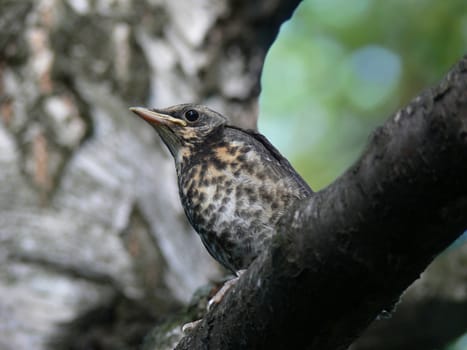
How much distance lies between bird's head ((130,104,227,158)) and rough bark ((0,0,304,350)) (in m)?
0.51

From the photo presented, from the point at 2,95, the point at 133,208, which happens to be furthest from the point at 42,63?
the point at 133,208

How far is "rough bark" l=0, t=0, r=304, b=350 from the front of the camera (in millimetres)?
4359

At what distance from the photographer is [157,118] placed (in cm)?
448

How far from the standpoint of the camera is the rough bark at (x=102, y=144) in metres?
4.36

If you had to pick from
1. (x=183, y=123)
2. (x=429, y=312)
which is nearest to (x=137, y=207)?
(x=183, y=123)

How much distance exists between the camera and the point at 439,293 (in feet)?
15.4

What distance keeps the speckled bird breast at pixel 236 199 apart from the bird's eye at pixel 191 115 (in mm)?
494

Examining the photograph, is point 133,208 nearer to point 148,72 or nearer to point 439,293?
point 148,72

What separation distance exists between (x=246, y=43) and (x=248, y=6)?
246 mm

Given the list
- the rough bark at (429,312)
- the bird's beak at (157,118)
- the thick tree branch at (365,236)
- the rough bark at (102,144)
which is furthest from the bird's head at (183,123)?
the thick tree branch at (365,236)

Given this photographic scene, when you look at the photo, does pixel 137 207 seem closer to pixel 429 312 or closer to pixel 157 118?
pixel 157 118

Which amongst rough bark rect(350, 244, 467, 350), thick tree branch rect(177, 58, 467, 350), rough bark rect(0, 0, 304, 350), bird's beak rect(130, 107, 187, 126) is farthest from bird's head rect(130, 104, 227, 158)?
thick tree branch rect(177, 58, 467, 350)

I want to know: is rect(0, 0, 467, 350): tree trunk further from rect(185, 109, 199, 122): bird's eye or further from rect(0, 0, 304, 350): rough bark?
rect(185, 109, 199, 122): bird's eye

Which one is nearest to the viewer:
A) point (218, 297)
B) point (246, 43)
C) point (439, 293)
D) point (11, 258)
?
point (218, 297)
